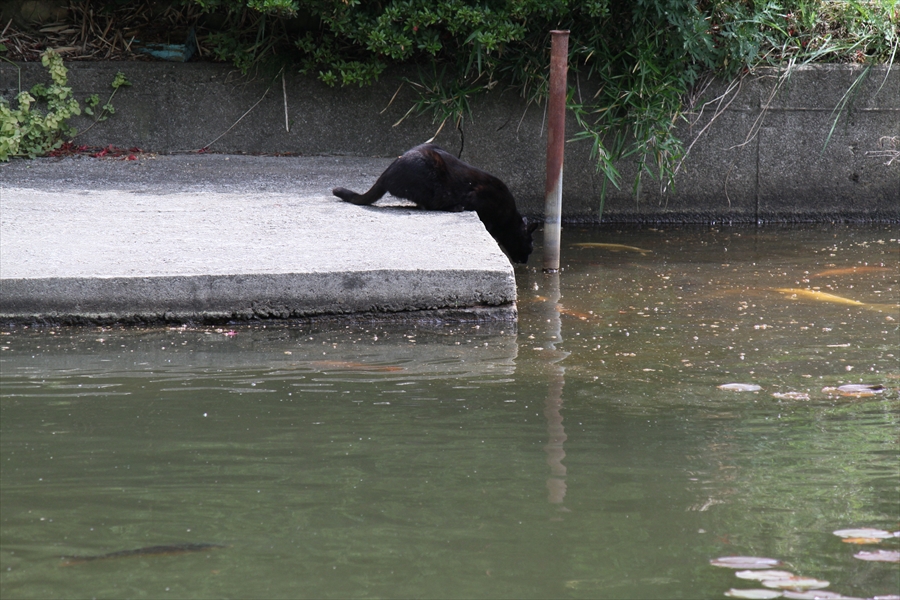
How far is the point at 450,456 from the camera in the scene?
2.46 metres

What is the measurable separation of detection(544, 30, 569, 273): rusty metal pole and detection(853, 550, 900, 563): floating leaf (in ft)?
11.3

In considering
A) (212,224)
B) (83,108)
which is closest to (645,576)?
(212,224)

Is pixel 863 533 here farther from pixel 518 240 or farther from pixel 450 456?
pixel 518 240

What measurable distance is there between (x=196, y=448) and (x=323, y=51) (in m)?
4.73

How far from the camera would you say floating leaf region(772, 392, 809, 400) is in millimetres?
2971

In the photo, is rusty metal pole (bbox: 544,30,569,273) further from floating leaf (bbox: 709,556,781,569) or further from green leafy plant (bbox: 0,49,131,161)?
floating leaf (bbox: 709,556,781,569)

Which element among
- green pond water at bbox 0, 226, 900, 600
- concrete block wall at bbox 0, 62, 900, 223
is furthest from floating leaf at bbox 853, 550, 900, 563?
concrete block wall at bbox 0, 62, 900, 223

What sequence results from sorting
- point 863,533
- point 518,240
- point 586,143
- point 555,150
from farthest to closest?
point 586,143
point 518,240
point 555,150
point 863,533

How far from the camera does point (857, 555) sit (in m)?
1.92

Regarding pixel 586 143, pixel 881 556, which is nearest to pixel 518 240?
pixel 586 143

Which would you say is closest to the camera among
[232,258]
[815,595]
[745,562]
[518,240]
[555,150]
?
[815,595]

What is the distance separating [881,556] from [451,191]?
374 cm

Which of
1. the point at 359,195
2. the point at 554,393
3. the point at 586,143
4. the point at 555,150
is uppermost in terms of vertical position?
the point at 586,143

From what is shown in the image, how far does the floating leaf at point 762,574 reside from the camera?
1834mm
